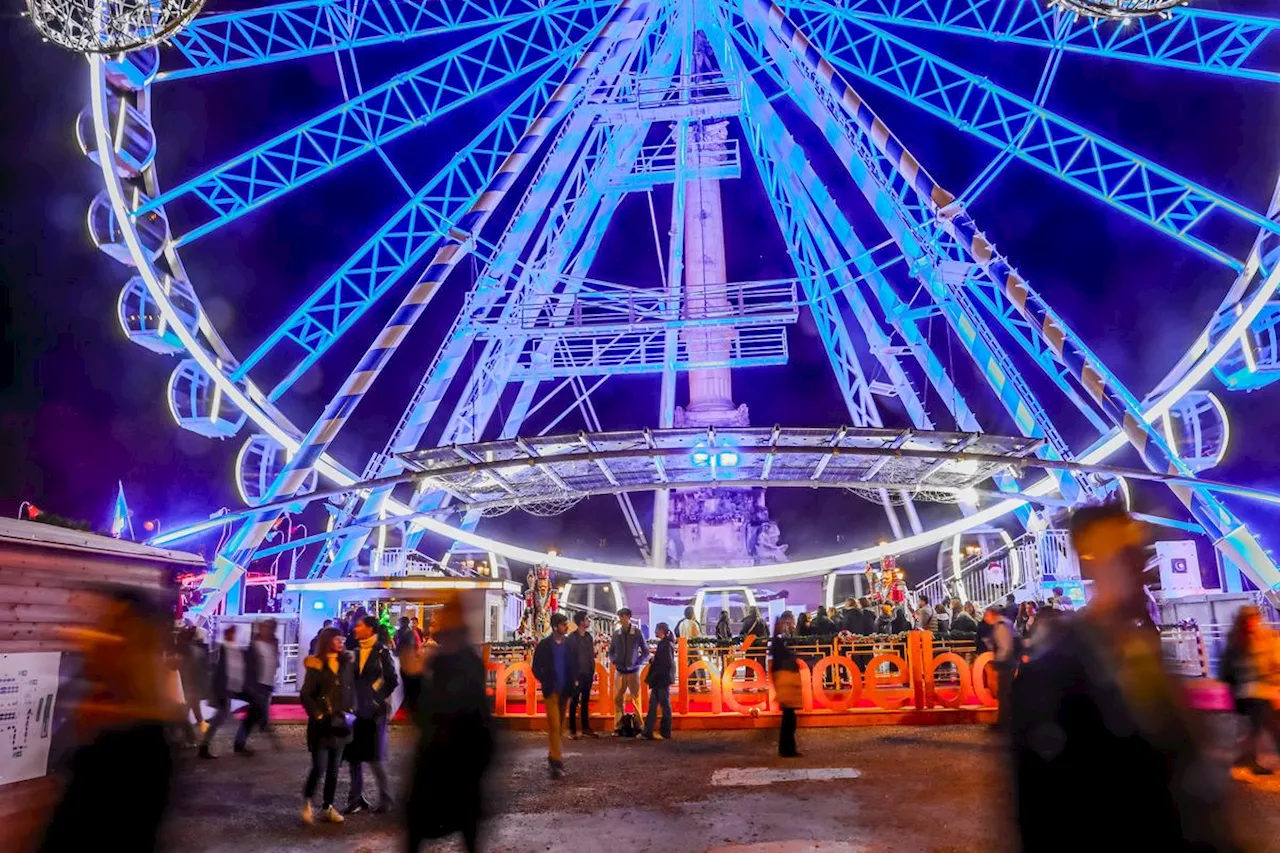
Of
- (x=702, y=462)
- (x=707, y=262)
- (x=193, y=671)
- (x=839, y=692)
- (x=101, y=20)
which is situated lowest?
(x=839, y=692)

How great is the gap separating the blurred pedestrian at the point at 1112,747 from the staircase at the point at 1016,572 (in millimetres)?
15783

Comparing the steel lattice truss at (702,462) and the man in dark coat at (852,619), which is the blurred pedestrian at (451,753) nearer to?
the steel lattice truss at (702,462)

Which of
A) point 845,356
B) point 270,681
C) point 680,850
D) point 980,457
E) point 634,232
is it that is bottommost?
point 680,850

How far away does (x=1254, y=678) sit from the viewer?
373 inches

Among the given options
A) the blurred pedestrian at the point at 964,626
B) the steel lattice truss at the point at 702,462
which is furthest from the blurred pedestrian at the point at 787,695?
the blurred pedestrian at the point at 964,626

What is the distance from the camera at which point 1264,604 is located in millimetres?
18812

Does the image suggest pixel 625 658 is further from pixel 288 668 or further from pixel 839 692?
pixel 288 668

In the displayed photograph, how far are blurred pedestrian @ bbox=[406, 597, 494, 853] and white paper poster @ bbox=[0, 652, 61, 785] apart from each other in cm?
576

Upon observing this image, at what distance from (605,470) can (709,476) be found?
7.93 ft

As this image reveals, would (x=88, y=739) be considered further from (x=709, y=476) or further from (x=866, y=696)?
(x=709, y=476)

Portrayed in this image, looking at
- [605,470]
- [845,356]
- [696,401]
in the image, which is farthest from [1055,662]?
[696,401]

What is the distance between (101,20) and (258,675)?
9.94 m

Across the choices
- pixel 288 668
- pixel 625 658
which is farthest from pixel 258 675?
pixel 288 668

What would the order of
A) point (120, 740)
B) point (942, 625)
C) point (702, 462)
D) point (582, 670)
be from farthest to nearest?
1. point (942, 625)
2. point (702, 462)
3. point (582, 670)
4. point (120, 740)
